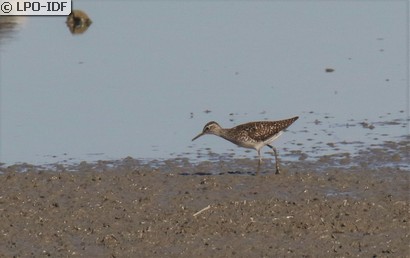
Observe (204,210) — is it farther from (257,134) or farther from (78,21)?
(78,21)

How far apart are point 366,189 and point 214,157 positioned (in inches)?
120

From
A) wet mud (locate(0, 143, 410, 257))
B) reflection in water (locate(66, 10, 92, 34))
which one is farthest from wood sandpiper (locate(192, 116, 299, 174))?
reflection in water (locate(66, 10, 92, 34))

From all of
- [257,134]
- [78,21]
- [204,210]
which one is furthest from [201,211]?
[78,21]

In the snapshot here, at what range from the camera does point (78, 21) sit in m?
30.5

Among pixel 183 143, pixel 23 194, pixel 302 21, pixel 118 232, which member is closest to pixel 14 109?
pixel 183 143

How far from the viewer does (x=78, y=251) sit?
13930mm

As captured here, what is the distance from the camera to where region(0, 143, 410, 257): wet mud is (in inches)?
549

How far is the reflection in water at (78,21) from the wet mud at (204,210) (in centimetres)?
1258

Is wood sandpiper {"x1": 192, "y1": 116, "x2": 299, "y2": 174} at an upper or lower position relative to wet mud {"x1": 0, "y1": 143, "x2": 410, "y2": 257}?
upper

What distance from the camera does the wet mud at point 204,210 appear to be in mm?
13953

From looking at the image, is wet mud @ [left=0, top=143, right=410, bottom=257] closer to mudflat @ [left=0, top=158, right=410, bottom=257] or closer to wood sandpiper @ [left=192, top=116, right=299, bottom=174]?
mudflat @ [left=0, top=158, right=410, bottom=257]

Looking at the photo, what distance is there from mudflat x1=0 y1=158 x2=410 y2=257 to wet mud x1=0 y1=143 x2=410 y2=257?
0.01 m

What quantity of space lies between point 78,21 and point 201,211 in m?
16.0

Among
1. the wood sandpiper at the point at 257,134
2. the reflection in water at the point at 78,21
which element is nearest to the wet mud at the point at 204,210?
the wood sandpiper at the point at 257,134
